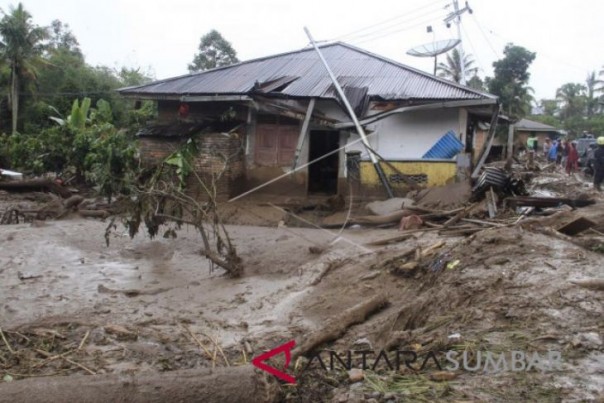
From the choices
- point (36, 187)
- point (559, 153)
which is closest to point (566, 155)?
point (559, 153)

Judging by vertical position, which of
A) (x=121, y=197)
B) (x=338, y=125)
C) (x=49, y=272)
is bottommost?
(x=49, y=272)

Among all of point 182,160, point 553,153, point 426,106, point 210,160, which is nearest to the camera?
point 182,160

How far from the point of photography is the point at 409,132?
13641mm

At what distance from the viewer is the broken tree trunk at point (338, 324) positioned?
4.49m

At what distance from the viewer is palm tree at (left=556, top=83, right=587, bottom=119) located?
55.0 metres

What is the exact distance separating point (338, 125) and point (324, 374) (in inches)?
392

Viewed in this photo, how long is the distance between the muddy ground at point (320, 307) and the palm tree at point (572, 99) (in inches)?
2068

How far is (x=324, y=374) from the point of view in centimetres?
367

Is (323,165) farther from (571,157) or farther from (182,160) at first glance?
(571,157)

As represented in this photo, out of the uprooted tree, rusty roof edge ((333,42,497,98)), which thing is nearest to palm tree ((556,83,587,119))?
rusty roof edge ((333,42,497,98))

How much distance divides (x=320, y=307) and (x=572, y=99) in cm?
5806

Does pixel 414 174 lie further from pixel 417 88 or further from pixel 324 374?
pixel 324 374

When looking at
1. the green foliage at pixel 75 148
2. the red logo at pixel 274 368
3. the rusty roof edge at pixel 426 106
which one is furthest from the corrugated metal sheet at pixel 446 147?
the red logo at pixel 274 368

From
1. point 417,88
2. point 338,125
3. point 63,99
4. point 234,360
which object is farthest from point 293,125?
point 63,99
